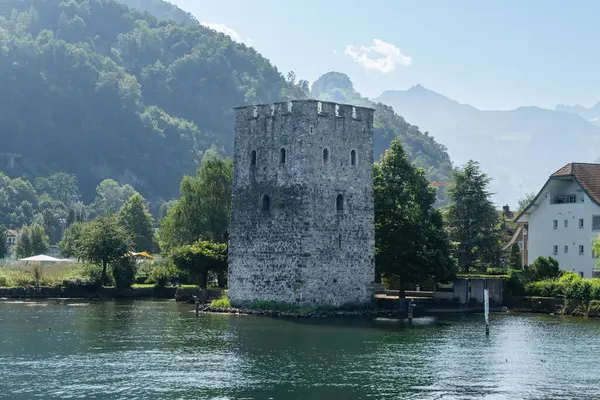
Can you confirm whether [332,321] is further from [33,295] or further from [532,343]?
[33,295]

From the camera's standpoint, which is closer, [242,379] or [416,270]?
[242,379]

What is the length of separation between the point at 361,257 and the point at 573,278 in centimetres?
1549

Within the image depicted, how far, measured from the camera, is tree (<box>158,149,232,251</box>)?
78.6 meters

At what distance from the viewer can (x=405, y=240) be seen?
6134cm

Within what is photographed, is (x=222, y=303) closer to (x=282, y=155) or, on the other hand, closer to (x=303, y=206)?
(x=303, y=206)

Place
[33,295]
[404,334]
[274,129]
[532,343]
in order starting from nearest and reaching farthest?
[532,343]
[404,334]
[274,129]
[33,295]

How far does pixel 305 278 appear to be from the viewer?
53.7 meters

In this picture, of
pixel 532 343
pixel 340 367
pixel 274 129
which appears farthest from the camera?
pixel 274 129

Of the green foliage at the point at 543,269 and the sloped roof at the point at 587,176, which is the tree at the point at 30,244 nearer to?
the sloped roof at the point at 587,176

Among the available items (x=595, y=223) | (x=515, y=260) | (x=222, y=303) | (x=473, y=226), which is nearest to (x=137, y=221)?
(x=473, y=226)

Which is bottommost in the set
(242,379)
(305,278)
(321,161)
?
(242,379)

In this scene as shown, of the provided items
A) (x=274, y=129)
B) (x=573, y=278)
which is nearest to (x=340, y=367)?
(x=274, y=129)

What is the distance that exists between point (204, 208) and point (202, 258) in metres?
9.81

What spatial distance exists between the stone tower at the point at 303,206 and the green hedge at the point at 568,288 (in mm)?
13318
